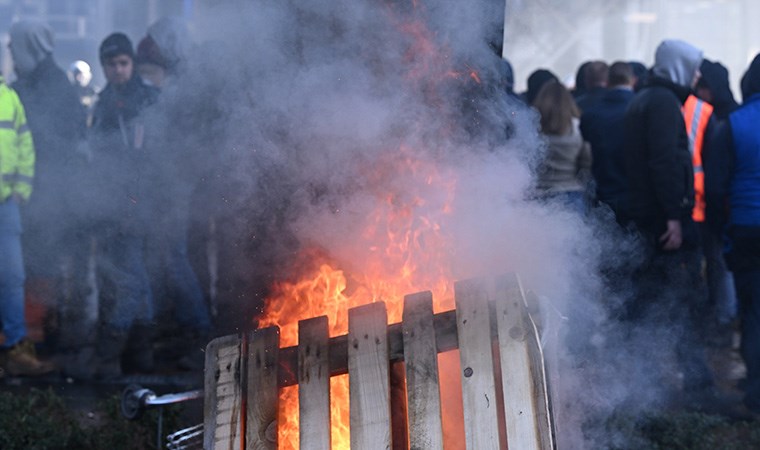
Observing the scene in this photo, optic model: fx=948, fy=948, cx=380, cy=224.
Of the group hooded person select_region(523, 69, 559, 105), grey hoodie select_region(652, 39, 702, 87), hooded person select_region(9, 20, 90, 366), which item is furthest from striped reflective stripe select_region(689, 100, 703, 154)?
hooded person select_region(9, 20, 90, 366)

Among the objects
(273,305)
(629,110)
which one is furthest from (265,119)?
(629,110)

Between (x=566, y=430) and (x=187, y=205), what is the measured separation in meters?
3.61

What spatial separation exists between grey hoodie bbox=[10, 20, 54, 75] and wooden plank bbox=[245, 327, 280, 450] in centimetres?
459

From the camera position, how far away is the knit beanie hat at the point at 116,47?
697 cm

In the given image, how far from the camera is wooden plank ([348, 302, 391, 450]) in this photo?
316 centimetres

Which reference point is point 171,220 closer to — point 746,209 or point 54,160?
point 54,160

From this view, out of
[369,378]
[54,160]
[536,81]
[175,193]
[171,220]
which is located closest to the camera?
[369,378]

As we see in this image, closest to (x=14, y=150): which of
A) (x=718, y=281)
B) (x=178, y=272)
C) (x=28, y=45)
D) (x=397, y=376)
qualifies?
(x=28, y=45)

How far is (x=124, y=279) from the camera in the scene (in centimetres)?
682

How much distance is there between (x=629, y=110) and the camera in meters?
6.14

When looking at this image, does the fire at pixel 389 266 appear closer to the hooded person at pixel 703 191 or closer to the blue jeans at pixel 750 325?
the blue jeans at pixel 750 325

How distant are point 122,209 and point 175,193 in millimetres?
627

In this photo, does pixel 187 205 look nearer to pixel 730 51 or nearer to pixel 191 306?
pixel 191 306

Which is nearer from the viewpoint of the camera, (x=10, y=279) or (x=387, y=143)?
(x=387, y=143)
